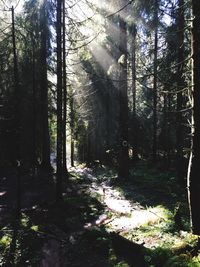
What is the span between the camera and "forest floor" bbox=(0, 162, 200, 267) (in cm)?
785

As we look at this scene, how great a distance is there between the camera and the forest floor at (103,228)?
785cm

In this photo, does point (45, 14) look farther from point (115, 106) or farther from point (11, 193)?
point (115, 106)

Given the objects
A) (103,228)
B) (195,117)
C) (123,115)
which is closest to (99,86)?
(123,115)

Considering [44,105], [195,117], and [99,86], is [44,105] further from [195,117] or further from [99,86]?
[195,117]

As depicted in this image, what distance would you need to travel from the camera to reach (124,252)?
8.25 metres

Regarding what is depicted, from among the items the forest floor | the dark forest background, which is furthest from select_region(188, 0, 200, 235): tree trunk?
the forest floor

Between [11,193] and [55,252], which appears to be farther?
[11,193]

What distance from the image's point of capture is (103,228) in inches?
396

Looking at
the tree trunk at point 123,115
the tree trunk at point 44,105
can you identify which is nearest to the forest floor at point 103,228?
the tree trunk at point 123,115

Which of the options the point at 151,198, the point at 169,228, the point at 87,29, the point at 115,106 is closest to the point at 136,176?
the point at 151,198

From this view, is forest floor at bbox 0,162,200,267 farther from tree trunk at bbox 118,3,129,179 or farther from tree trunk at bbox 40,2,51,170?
tree trunk at bbox 40,2,51,170

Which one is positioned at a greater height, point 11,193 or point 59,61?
point 59,61

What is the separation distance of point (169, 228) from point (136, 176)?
9.78 metres

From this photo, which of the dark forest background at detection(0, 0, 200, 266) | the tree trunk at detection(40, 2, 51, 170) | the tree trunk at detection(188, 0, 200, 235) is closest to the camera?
the tree trunk at detection(188, 0, 200, 235)
